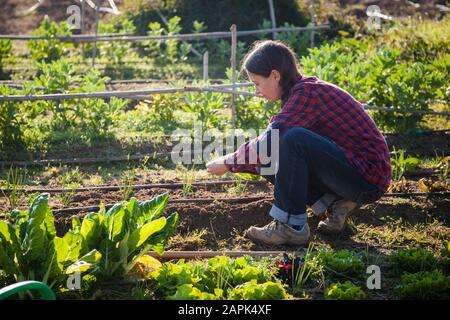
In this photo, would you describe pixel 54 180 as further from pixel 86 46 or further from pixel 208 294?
pixel 86 46

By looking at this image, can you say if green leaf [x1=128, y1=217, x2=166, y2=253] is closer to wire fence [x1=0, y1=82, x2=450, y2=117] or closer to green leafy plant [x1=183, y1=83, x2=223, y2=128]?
wire fence [x1=0, y1=82, x2=450, y2=117]

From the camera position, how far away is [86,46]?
32.6 ft

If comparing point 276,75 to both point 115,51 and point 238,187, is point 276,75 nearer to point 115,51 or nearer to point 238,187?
point 238,187

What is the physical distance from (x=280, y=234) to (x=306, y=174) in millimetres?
394

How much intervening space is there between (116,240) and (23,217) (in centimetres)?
47

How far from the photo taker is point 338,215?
13.2 ft

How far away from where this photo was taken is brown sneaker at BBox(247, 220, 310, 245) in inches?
152

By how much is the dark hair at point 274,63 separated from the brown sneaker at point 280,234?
796 millimetres

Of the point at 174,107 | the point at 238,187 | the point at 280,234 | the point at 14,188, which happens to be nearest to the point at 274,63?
the point at 280,234

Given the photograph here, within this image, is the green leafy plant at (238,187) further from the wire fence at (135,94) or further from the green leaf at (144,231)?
the green leaf at (144,231)

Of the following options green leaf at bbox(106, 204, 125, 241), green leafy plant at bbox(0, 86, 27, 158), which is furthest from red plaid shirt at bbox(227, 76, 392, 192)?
green leafy plant at bbox(0, 86, 27, 158)

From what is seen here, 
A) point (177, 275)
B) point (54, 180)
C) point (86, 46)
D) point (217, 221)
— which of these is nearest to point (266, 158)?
point (217, 221)

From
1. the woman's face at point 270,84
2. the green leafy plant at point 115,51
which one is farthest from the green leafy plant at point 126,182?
the green leafy plant at point 115,51

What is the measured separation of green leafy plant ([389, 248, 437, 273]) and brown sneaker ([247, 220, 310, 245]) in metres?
0.58
